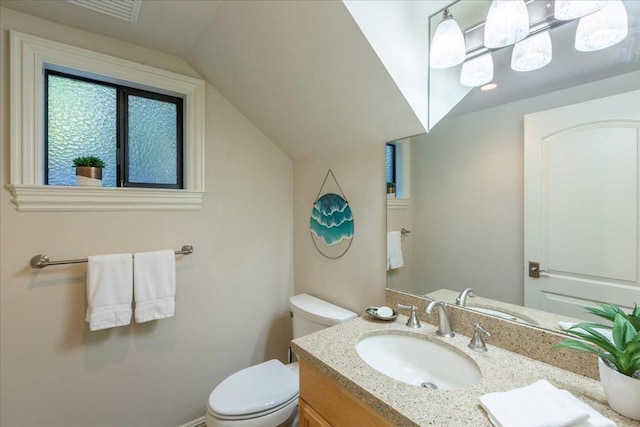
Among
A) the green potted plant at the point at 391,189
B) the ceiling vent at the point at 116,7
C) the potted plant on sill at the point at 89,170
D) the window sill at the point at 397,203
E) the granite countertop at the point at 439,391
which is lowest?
the granite countertop at the point at 439,391

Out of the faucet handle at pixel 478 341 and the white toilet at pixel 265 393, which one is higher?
the faucet handle at pixel 478 341

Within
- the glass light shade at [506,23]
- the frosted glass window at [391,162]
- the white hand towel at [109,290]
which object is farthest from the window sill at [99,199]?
the glass light shade at [506,23]

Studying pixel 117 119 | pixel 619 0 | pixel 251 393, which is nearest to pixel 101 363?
pixel 251 393

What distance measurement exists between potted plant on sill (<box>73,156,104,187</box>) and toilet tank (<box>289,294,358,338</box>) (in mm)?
1261

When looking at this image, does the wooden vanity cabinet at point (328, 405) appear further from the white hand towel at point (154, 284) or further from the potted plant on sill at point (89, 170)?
the potted plant on sill at point (89, 170)

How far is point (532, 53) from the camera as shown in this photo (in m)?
1.02

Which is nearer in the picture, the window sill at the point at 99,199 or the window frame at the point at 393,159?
the window sill at the point at 99,199

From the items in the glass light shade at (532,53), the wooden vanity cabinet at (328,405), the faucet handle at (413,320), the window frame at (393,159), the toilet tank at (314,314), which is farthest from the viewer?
the toilet tank at (314,314)

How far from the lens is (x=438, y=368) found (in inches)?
41.6

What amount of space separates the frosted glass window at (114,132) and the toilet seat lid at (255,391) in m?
1.20

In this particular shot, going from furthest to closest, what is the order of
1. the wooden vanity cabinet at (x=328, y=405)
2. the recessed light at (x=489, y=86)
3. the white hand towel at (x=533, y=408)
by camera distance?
the recessed light at (x=489, y=86) → the wooden vanity cabinet at (x=328, y=405) → the white hand towel at (x=533, y=408)

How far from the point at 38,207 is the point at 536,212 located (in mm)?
2098

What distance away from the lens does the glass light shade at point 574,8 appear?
0.87 meters

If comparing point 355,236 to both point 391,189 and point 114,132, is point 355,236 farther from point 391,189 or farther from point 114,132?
point 114,132
